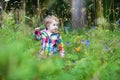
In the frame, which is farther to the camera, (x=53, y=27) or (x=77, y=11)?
(x=77, y=11)

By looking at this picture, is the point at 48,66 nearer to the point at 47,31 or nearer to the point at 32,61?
the point at 32,61

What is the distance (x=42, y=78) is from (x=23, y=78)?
0.27 ft

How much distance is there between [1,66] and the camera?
1.62 ft

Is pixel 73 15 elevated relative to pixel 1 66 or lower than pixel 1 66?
lower

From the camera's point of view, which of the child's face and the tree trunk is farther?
the tree trunk

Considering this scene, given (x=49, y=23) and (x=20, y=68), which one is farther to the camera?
(x=49, y=23)

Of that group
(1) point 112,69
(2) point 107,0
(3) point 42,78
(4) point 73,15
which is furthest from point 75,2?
(3) point 42,78

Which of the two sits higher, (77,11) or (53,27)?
A: (53,27)

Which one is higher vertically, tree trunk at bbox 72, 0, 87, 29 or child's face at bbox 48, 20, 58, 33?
child's face at bbox 48, 20, 58, 33

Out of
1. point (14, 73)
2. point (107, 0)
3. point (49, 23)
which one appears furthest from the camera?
point (107, 0)

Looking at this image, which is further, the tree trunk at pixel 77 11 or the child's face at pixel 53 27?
the tree trunk at pixel 77 11

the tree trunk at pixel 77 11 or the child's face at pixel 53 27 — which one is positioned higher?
the child's face at pixel 53 27

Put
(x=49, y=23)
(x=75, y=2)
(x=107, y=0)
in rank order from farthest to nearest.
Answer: (x=75, y=2), (x=107, y=0), (x=49, y=23)

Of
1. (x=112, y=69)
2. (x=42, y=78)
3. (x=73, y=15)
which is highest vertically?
(x=42, y=78)
